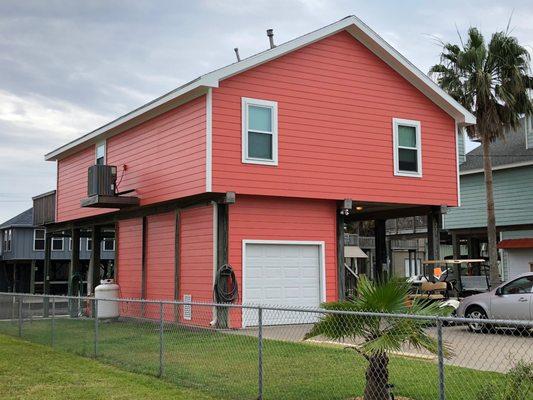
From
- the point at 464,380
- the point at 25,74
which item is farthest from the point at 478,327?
the point at 25,74

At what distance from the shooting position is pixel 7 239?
46.2 metres

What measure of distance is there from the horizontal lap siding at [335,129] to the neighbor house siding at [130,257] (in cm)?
569

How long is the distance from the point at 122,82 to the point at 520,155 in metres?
15.6

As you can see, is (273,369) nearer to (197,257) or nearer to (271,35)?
(197,257)

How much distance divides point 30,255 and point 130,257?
89.0 feet

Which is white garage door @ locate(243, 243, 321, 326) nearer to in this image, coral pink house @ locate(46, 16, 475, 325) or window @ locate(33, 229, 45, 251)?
coral pink house @ locate(46, 16, 475, 325)

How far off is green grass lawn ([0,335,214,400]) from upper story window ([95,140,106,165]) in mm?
10309

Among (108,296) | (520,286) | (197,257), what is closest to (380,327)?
(520,286)

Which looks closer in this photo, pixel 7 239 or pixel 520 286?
pixel 520 286

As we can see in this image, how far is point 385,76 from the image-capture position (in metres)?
18.8

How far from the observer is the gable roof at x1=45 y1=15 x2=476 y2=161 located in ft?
51.7

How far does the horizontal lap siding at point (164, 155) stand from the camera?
1606 centimetres

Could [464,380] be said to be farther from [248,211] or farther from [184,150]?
[184,150]

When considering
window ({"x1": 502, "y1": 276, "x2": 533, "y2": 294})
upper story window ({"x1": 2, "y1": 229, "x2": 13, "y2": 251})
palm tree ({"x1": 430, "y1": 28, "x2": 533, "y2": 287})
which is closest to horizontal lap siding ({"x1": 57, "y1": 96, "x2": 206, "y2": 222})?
window ({"x1": 502, "y1": 276, "x2": 533, "y2": 294})
